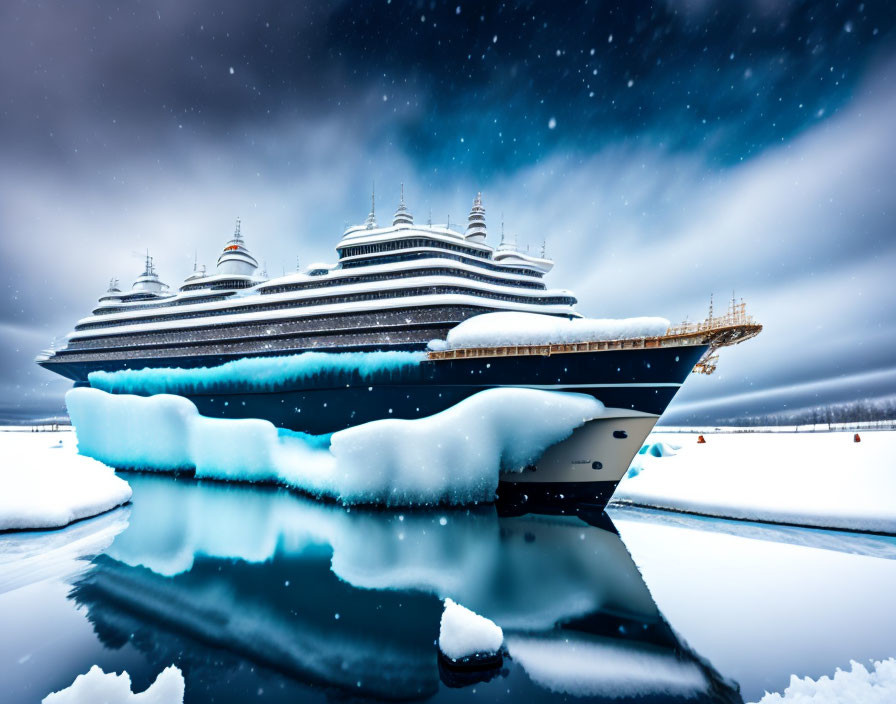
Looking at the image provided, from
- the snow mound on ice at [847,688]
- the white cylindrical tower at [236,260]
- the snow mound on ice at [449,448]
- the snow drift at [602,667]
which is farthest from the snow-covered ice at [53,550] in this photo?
the white cylindrical tower at [236,260]

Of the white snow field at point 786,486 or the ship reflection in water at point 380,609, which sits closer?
the ship reflection in water at point 380,609

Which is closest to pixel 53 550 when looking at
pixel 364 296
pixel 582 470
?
pixel 364 296

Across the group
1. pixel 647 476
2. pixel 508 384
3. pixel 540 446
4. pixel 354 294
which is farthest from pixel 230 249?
pixel 647 476

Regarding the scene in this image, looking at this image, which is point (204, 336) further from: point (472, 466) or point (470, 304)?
point (472, 466)

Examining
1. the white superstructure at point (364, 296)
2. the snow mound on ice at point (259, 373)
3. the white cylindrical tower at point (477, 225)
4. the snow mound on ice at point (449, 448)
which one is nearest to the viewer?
the snow mound on ice at point (449, 448)

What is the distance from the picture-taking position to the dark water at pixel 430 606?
5.10 meters

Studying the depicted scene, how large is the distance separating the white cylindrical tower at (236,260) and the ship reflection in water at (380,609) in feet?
62.4

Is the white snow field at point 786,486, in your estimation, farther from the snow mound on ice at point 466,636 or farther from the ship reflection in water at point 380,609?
the snow mound on ice at point 466,636

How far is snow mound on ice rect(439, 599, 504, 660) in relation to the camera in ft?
17.6

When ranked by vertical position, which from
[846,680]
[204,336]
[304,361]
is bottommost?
[846,680]

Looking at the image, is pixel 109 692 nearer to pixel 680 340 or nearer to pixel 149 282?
pixel 680 340

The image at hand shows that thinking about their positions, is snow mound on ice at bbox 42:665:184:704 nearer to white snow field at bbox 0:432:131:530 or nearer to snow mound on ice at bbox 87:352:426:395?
white snow field at bbox 0:432:131:530

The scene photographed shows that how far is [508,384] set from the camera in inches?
546

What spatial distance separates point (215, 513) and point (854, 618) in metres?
18.0
